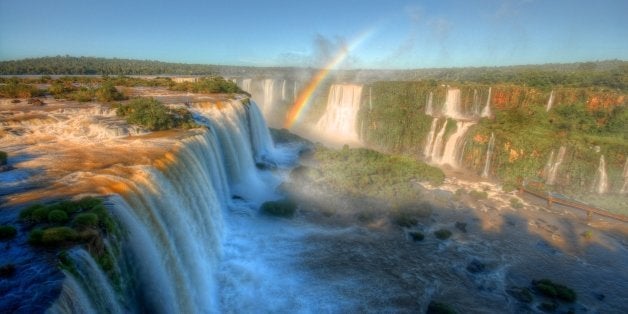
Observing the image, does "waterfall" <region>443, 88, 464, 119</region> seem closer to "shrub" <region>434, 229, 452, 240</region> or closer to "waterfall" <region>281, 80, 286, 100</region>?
"shrub" <region>434, 229, 452, 240</region>

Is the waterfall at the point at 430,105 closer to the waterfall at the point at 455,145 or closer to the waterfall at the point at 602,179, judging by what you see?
the waterfall at the point at 455,145

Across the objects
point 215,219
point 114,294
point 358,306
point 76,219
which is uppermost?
point 76,219

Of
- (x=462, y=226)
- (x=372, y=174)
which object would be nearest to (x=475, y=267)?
(x=462, y=226)

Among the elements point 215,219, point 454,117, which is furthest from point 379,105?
point 215,219

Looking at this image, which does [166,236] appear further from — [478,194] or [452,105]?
[452,105]

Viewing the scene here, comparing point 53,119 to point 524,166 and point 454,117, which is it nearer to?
point 524,166

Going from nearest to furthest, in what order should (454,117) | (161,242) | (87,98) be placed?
(161,242) → (87,98) → (454,117)

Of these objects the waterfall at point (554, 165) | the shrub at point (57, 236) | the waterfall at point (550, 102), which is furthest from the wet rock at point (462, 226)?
the waterfall at point (550, 102)
